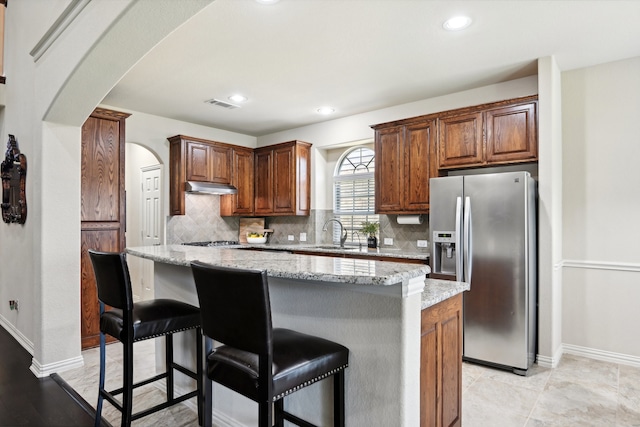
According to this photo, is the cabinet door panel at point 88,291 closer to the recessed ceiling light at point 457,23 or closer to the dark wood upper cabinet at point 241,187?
the dark wood upper cabinet at point 241,187

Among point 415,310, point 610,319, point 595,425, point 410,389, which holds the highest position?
point 415,310

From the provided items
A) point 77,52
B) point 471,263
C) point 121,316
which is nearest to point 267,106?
point 77,52

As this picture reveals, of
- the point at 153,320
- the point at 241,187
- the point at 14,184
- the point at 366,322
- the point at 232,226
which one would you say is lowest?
the point at 153,320

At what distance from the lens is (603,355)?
11.4 ft

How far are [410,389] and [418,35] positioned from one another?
2.53 metres

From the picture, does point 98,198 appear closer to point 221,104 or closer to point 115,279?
point 221,104

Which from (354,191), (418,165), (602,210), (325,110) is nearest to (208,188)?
(325,110)

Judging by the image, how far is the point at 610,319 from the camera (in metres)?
3.48

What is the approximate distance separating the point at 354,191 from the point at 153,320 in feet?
12.2

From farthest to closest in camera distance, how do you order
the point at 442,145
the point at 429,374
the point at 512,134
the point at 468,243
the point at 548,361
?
the point at 442,145 < the point at 512,134 < the point at 468,243 < the point at 548,361 < the point at 429,374

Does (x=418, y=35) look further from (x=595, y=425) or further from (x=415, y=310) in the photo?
(x=595, y=425)

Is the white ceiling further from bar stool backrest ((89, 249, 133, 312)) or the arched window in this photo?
bar stool backrest ((89, 249, 133, 312))

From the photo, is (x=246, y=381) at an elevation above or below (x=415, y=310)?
below

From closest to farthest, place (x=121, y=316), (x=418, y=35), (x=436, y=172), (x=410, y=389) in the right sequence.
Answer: (x=410, y=389) → (x=121, y=316) → (x=418, y=35) → (x=436, y=172)
